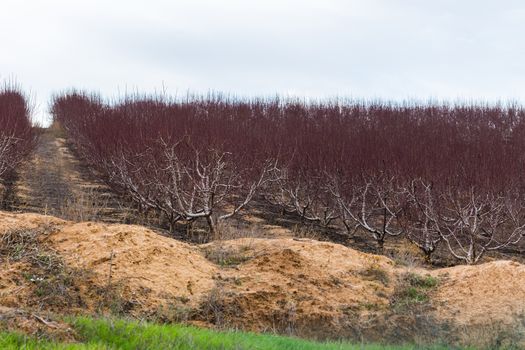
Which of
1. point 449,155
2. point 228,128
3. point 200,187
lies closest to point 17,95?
point 228,128

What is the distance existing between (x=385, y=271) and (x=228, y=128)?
6.25 metres

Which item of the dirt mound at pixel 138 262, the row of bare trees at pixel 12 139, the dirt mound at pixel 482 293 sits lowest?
the dirt mound at pixel 482 293

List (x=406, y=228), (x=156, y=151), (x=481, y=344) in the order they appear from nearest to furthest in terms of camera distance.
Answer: (x=481, y=344) < (x=406, y=228) < (x=156, y=151)

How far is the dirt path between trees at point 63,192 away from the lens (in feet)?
39.6

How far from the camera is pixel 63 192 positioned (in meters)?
15.0

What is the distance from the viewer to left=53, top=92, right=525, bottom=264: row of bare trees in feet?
38.4

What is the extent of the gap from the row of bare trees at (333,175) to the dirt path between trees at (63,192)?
0.65 meters

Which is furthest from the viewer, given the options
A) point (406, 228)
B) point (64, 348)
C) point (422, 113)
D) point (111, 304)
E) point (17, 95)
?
point (422, 113)

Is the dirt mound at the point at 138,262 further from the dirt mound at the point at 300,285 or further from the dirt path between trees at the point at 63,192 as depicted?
the dirt path between trees at the point at 63,192

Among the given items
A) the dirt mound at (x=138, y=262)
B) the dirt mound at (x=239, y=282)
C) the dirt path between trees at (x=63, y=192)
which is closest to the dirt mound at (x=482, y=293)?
the dirt mound at (x=239, y=282)

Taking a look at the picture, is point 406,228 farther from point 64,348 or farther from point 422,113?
point 422,113

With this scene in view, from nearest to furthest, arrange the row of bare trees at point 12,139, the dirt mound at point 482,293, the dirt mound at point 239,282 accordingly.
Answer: the dirt mound at point 239,282 → the dirt mound at point 482,293 → the row of bare trees at point 12,139

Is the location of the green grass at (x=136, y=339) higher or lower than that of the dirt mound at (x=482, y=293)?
higher

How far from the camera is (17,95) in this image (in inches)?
903
